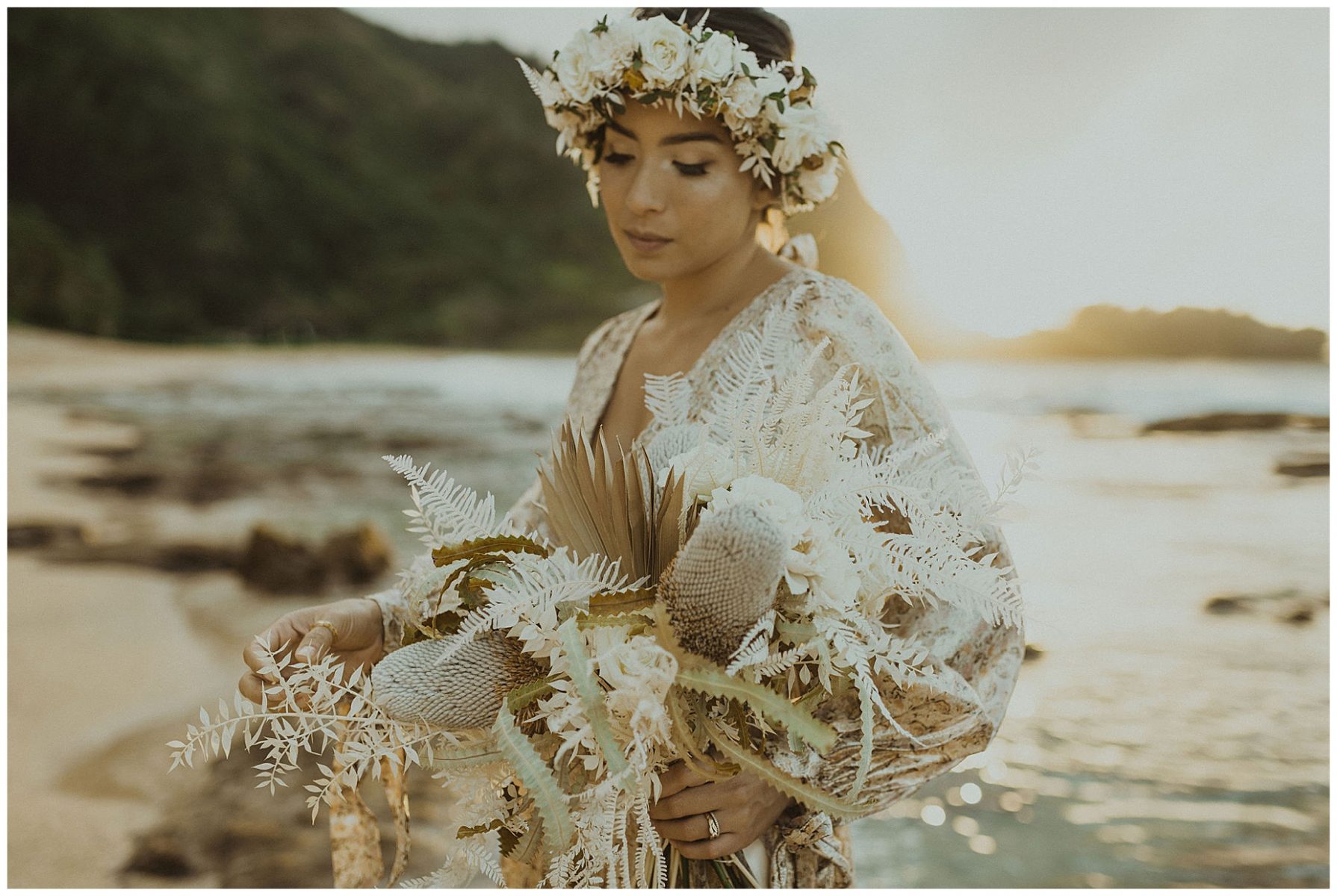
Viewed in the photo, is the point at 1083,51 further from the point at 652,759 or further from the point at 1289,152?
the point at 652,759

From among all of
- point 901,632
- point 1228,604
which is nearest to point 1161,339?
point 1228,604

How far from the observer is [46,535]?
5.73m

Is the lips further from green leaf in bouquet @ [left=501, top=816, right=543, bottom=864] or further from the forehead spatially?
green leaf in bouquet @ [left=501, top=816, right=543, bottom=864]

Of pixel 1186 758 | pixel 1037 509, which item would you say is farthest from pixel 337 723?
pixel 1037 509

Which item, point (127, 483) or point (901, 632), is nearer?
point (901, 632)

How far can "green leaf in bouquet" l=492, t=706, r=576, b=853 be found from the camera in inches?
24.0

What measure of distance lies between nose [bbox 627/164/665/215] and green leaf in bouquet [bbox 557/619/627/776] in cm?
58

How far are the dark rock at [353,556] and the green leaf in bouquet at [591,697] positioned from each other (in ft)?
16.2

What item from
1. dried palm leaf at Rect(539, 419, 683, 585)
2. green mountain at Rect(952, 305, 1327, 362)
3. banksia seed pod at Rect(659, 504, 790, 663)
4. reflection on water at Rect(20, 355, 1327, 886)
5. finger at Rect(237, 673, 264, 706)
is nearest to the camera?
banksia seed pod at Rect(659, 504, 790, 663)

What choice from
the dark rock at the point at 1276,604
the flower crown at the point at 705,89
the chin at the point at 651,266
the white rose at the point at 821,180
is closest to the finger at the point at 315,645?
the chin at the point at 651,266

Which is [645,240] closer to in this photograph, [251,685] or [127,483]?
[251,685]

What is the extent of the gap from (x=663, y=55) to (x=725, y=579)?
27.5 inches

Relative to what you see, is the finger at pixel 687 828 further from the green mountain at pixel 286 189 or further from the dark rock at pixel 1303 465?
the green mountain at pixel 286 189

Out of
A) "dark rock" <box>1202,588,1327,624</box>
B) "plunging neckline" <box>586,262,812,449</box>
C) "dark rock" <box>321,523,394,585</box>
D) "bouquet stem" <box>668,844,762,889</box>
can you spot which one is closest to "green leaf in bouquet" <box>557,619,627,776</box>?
"bouquet stem" <box>668,844,762,889</box>
